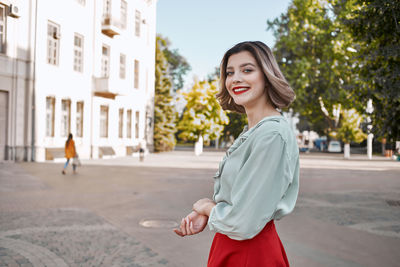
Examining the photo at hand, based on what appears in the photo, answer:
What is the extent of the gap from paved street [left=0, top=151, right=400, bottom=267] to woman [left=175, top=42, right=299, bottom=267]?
3.36 metres

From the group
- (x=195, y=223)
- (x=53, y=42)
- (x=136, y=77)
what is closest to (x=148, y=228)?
(x=195, y=223)

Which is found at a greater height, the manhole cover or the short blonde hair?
the short blonde hair

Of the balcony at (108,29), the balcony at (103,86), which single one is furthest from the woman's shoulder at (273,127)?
the balcony at (103,86)

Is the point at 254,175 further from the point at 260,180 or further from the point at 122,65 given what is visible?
the point at 122,65

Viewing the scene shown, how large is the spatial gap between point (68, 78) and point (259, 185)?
24.3 meters

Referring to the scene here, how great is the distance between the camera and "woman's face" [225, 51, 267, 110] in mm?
1617

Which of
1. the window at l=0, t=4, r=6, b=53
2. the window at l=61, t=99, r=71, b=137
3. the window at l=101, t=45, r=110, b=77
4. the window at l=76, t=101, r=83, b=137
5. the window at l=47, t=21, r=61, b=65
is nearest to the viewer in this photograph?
the window at l=0, t=4, r=6, b=53

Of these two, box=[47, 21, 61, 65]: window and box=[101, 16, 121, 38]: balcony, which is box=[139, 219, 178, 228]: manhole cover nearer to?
box=[47, 21, 61, 65]: window

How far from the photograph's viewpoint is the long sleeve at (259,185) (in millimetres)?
1358

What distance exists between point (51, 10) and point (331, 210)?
63.8 ft

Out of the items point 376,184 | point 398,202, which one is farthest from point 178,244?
point 376,184

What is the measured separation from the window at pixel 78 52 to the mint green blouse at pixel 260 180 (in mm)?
24769

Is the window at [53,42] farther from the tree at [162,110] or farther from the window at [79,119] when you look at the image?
the tree at [162,110]

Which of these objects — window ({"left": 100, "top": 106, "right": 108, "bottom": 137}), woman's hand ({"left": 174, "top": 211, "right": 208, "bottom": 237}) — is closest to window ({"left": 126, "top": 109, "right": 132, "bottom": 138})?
window ({"left": 100, "top": 106, "right": 108, "bottom": 137})
